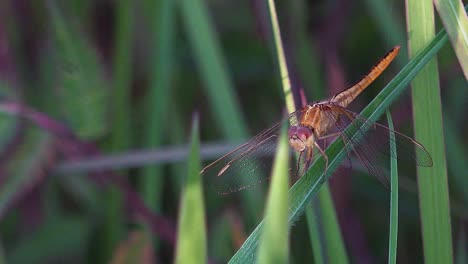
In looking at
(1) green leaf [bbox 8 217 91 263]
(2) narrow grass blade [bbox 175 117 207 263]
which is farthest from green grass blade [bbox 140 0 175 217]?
(2) narrow grass blade [bbox 175 117 207 263]

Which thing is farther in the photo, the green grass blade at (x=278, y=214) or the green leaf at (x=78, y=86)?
the green leaf at (x=78, y=86)

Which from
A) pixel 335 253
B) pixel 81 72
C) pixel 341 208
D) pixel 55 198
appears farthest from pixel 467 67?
pixel 55 198

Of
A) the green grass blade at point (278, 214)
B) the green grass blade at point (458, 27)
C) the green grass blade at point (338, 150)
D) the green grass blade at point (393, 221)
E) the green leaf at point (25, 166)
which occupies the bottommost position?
the green grass blade at point (278, 214)

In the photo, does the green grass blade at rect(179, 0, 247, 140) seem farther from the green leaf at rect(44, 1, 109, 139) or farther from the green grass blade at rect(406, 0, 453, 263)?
the green grass blade at rect(406, 0, 453, 263)

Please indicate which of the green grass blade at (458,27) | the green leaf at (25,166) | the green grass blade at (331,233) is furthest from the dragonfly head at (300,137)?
the green leaf at (25,166)

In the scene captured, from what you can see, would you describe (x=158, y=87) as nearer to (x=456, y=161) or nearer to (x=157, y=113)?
(x=157, y=113)

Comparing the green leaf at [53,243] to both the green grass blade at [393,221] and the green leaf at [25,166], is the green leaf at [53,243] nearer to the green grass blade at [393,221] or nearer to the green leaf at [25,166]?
the green leaf at [25,166]

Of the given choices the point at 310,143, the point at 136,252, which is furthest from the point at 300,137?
the point at 136,252
